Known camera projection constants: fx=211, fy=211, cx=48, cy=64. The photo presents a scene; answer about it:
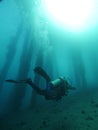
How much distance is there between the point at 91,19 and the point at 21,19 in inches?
402

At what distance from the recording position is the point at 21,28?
31.7 meters

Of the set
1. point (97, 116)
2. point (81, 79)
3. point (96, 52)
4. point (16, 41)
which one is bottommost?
point (97, 116)

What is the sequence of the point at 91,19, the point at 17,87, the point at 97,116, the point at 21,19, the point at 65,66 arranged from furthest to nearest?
the point at 65,66 < the point at 21,19 < the point at 91,19 < the point at 17,87 < the point at 97,116

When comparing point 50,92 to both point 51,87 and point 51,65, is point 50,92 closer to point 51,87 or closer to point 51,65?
point 51,87

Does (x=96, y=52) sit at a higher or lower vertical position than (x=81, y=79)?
higher

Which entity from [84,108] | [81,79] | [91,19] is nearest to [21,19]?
[91,19]

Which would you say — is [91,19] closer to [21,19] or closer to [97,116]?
[21,19]

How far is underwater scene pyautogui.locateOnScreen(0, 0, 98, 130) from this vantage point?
12476 millimetres

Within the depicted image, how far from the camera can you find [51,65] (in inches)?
1449

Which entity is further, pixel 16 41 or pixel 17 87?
pixel 16 41

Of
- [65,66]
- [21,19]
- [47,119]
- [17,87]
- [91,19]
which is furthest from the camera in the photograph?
[65,66]

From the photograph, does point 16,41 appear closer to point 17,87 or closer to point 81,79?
point 17,87

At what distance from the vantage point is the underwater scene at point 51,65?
1248 cm

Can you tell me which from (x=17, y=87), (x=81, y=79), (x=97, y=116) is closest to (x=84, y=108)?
(x=97, y=116)
